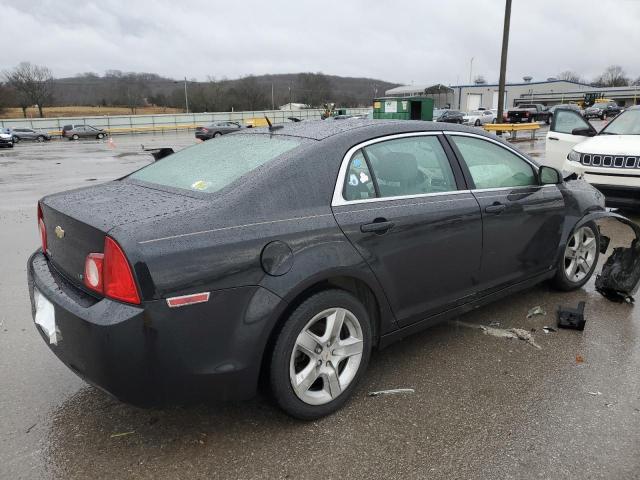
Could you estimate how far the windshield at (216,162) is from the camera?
112 inches

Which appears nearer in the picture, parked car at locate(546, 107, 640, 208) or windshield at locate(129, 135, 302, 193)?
windshield at locate(129, 135, 302, 193)

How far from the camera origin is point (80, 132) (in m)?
44.8

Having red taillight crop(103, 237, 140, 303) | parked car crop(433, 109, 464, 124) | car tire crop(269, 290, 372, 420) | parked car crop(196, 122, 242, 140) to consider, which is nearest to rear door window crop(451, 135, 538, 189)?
car tire crop(269, 290, 372, 420)

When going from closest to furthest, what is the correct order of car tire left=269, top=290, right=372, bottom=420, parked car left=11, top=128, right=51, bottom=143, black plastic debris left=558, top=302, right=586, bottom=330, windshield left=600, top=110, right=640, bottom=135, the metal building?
car tire left=269, top=290, right=372, bottom=420 < black plastic debris left=558, top=302, right=586, bottom=330 < windshield left=600, top=110, right=640, bottom=135 < parked car left=11, top=128, right=51, bottom=143 < the metal building

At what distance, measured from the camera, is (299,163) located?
278 centimetres

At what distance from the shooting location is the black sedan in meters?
2.26

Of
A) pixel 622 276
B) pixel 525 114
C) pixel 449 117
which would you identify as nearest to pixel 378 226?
pixel 622 276

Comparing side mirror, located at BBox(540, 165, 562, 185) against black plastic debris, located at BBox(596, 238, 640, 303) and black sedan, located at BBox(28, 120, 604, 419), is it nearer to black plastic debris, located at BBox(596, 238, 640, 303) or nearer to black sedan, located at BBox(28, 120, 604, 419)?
black sedan, located at BBox(28, 120, 604, 419)

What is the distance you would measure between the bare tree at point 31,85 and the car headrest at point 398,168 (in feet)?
283

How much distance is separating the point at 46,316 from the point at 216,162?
1.27 meters

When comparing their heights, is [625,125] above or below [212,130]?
above

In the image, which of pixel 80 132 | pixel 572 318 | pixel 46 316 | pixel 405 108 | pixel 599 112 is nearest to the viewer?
pixel 46 316

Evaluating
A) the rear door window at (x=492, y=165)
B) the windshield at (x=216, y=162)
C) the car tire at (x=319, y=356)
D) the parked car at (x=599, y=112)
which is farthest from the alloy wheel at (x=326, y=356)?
the parked car at (x=599, y=112)

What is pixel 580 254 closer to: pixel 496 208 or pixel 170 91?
pixel 496 208
